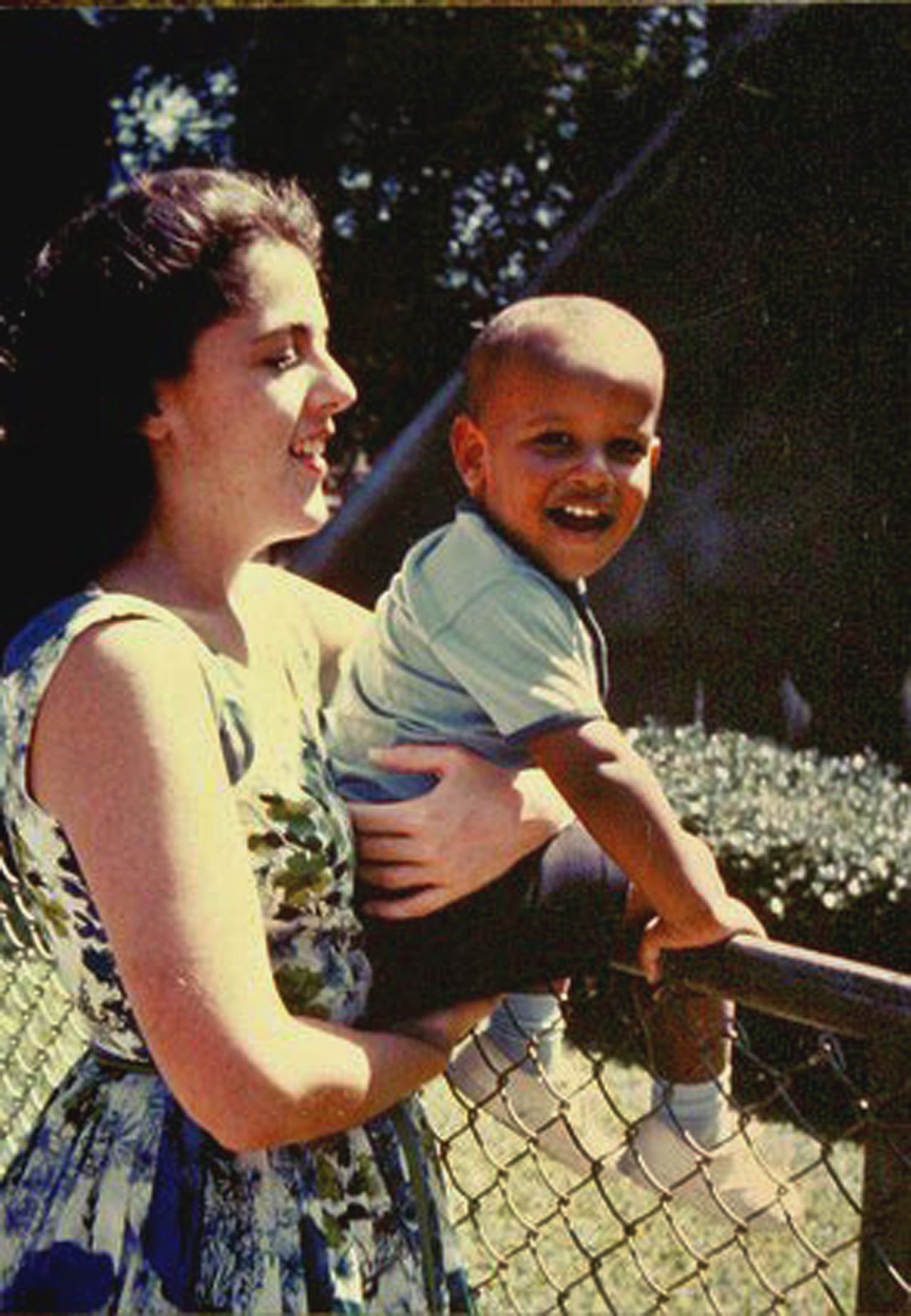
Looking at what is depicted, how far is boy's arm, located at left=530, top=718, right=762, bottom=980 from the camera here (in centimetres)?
172

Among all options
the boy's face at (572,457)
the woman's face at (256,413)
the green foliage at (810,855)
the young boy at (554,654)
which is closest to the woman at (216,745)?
the woman's face at (256,413)

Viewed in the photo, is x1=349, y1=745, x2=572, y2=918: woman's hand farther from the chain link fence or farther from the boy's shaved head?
the boy's shaved head

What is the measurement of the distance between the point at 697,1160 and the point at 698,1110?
0.20 feet

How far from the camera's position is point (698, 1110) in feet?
6.73

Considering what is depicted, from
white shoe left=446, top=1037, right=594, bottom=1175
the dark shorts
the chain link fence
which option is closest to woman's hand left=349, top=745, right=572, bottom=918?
the dark shorts

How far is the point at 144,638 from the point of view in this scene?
1.40 m

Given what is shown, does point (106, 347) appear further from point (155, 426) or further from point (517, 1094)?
point (517, 1094)

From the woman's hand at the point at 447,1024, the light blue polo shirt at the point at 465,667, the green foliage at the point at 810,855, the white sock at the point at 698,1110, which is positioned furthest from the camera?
the green foliage at the point at 810,855

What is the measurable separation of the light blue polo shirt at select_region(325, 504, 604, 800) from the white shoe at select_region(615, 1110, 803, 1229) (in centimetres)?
50

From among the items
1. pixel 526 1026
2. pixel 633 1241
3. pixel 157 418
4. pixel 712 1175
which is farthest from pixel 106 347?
pixel 633 1241

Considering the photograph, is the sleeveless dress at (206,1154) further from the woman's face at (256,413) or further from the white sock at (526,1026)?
the white sock at (526,1026)

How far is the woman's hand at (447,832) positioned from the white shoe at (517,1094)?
52 centimetres

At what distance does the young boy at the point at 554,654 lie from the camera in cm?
177

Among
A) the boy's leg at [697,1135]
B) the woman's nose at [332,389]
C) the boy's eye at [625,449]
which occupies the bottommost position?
the boy's leg at [697,1135]
